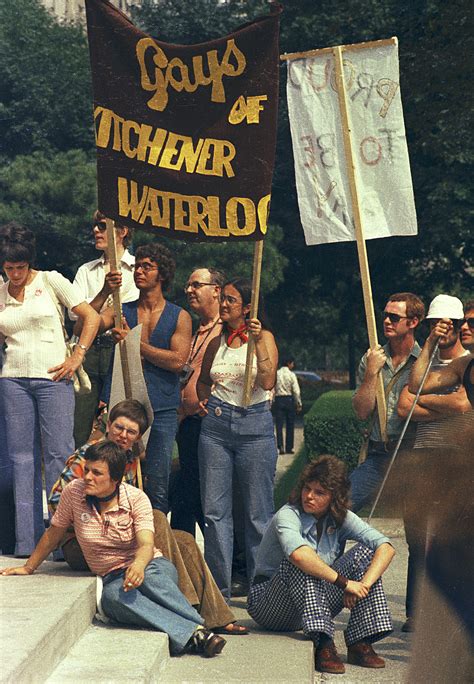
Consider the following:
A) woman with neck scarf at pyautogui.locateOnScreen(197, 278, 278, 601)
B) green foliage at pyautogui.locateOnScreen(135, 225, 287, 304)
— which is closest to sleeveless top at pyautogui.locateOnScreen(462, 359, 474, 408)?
woman with neck scarf at pyautogui.locateOnScreen(197, 278, 278, 601)

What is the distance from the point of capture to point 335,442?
12336mm

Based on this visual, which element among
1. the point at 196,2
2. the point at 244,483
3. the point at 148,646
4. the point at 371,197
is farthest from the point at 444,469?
the point at 196,2

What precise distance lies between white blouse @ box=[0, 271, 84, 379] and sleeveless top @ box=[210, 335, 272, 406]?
75cm

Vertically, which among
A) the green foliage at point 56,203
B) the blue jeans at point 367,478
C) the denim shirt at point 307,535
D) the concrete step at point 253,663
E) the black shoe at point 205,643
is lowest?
the concrete step at point 253,663

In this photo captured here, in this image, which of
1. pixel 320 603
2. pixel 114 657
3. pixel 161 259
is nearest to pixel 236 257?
pixel 161 259

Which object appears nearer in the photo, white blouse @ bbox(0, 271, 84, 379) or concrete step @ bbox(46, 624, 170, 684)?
concrete step @ bbox(46, 624, 170, 684)

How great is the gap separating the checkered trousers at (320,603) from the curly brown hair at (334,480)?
0.18 meters

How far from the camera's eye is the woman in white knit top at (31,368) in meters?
6.36

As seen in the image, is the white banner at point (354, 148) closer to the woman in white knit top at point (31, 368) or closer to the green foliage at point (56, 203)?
the woman in white knit top at point (31, 368)

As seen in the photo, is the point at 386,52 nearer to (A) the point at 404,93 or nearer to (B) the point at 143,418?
(B) the point at 143,418

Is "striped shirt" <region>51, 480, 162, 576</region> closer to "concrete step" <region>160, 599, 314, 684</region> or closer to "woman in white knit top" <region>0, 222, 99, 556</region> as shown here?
"concrete step" <region>160, 599, 314, 684</region>

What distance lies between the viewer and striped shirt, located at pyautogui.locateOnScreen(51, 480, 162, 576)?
5555mm

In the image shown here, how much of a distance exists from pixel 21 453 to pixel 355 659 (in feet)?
6.28

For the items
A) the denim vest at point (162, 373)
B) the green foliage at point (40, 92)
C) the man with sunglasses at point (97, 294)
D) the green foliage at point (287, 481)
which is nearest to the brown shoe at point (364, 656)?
the denim vest at point (162, 373)
